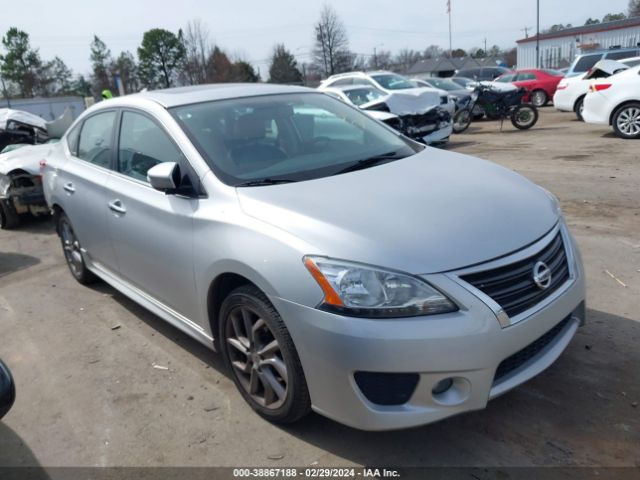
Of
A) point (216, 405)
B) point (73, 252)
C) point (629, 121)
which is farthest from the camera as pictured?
point (629, 121)

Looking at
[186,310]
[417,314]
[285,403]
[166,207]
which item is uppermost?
[166,207]

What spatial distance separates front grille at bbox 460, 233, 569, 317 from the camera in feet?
7.57

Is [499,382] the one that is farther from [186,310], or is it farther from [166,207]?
[166,207]

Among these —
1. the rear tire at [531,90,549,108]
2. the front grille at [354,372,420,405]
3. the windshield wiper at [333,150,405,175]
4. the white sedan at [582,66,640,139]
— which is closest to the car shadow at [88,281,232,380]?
the front grille at [354,372,420,405]

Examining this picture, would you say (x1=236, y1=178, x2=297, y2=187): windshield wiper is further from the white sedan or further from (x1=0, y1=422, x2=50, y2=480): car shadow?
the white sedan

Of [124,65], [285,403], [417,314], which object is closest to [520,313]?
[417,314]

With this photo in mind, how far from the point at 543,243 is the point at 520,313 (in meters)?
0.42

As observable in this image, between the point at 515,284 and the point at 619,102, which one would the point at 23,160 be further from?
the point at 619,102

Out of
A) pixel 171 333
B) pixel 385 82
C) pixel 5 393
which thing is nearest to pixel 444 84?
pixel 385 82

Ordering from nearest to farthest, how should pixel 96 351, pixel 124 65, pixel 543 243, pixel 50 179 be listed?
1. pixel 543 243
2. pixel 96 351
3. pixel 50 179
4. pixel 124 65

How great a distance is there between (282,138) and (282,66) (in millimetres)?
65602

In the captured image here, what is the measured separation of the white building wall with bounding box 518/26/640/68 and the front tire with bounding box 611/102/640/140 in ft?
138

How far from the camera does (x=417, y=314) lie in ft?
7.35

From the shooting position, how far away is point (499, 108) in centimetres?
1466
